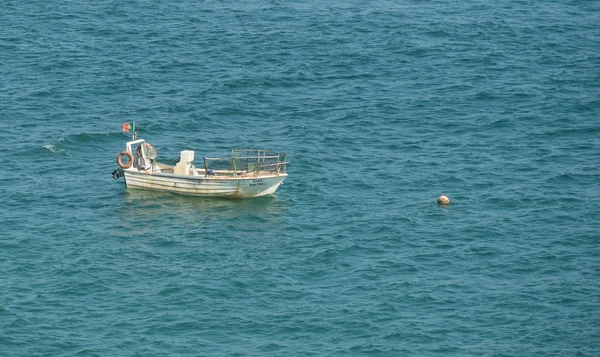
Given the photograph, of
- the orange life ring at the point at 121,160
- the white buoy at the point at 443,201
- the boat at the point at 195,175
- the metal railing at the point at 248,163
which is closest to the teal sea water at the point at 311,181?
the white buoy at the point at 443,201

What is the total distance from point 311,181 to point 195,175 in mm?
8682

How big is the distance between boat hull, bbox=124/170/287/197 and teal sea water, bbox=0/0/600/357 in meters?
0.69

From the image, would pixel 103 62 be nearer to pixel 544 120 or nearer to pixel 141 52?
pixel 141 52

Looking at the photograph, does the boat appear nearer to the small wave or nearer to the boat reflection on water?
the boat reflection on water

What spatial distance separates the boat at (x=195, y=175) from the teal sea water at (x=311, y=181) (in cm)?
87

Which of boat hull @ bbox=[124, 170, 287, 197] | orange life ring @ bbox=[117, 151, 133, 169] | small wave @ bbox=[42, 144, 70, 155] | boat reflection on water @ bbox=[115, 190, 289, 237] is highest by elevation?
orange life ring @ bbox=[117, 151, 133, 169]

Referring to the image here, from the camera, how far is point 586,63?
370ft

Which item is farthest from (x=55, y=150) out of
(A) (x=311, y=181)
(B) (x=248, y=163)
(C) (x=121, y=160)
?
(A) (x=311, y=181)

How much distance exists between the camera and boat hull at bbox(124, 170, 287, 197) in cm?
8288

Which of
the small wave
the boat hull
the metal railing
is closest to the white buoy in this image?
the boat hull

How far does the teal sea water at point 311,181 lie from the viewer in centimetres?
6738

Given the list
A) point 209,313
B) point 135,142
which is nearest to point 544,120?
point 135,142

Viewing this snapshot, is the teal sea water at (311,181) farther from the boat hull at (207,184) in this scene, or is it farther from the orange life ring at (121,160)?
the orange life ring at (121,160)

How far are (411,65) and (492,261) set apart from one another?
40177 mm
